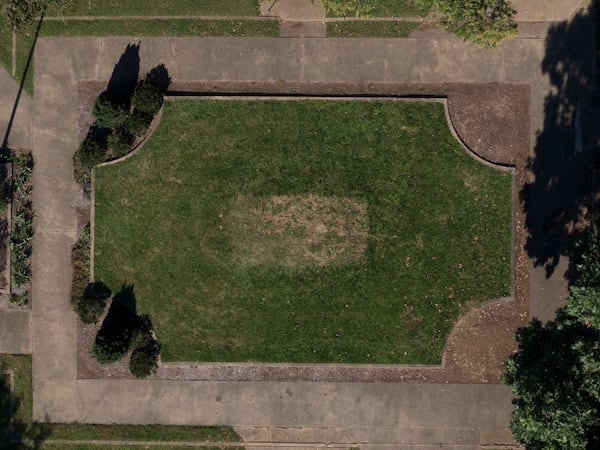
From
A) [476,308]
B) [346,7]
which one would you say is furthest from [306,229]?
[346,7]

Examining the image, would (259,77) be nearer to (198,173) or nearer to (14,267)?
(198,173)

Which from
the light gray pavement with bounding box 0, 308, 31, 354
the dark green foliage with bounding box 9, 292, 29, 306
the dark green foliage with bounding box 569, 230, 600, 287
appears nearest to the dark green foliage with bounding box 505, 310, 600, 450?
the dark green foliage with bounding box 569, 230, 600, 287

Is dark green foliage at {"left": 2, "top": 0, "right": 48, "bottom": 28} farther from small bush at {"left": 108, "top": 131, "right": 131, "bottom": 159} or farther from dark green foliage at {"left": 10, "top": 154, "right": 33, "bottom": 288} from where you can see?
small bush at {"left": 108, "top": 131, "right": 131, "bottom": 159}

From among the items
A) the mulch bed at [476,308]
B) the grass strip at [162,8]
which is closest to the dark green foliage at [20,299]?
the mulch bed at [476,308]

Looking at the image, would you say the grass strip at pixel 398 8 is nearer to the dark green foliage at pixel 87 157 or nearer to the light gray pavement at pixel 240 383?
the light gray pavement at pixel 240 383

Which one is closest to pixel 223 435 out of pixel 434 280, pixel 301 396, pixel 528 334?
pixel 301 396

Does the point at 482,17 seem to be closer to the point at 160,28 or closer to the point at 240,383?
the point at 160,28
